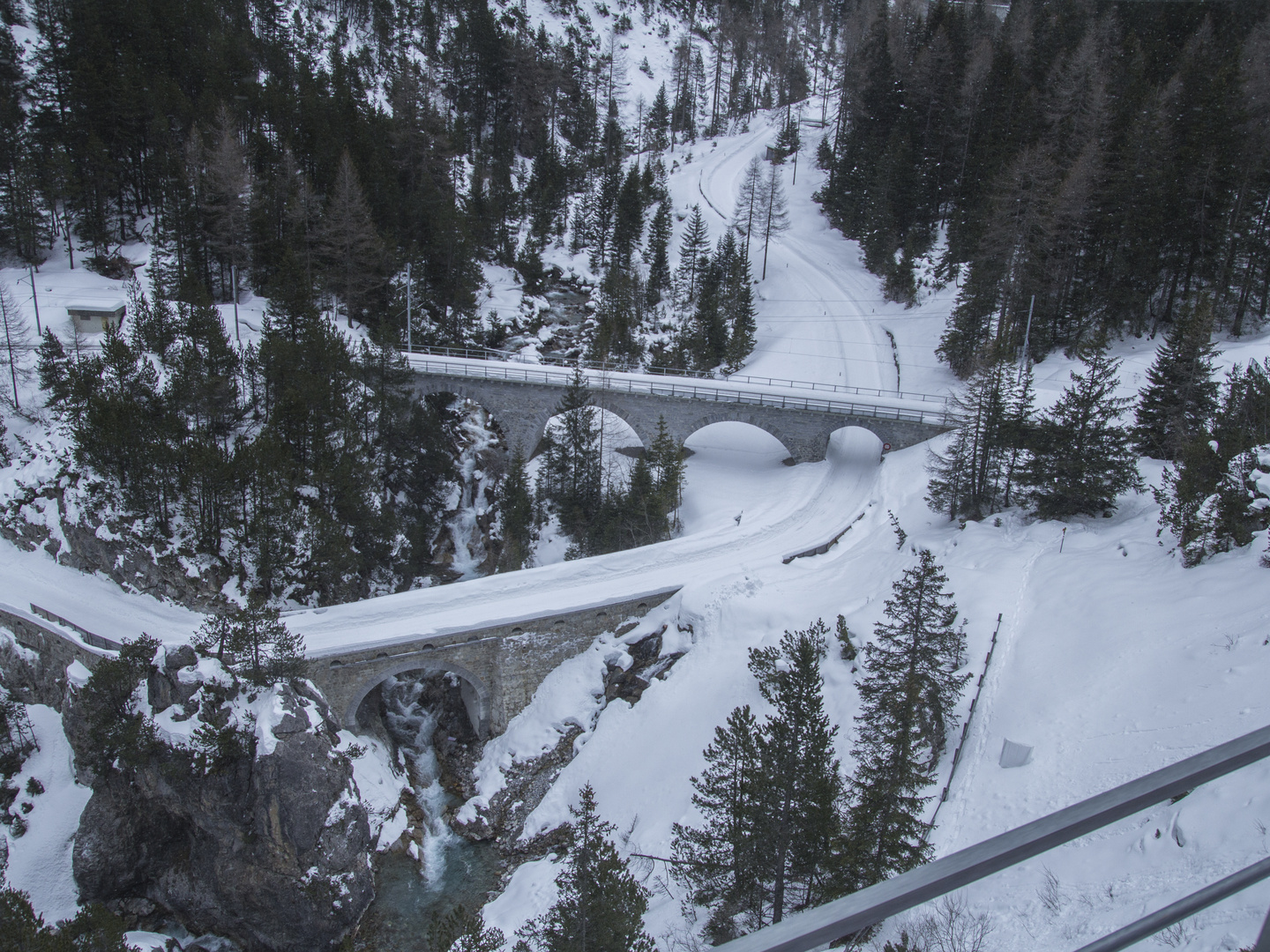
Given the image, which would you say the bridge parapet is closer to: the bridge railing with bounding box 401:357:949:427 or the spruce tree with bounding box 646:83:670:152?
the bridge railing with bounding box 401:357:949:427

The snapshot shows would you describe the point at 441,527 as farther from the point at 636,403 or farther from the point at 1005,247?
the point at 1005,247

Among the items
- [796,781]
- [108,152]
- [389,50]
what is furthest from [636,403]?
[389,50]

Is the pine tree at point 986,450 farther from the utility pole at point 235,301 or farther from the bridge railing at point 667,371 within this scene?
the utility pole at point 235,301

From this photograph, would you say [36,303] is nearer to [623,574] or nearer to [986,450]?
[623,574]

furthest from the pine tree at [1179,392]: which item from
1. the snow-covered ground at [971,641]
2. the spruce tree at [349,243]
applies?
the spruce tree at [349,243]

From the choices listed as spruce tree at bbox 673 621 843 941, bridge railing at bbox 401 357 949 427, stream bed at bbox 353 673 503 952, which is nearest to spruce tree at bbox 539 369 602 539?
bridge railing at bbox 401 357 949 427
